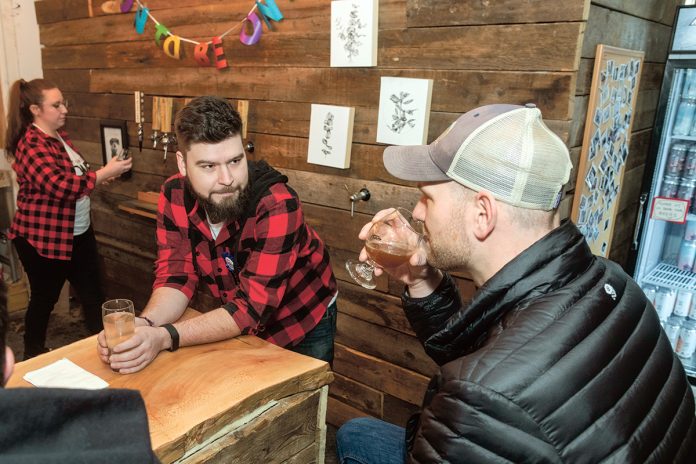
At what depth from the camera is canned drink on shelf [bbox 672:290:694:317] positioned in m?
2.60

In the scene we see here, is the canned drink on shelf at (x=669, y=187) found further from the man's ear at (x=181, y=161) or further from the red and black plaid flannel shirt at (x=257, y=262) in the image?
the man's ear at (x=181, y=161)

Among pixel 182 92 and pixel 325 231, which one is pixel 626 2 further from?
pixel 182 92

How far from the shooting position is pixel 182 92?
3.25 metres

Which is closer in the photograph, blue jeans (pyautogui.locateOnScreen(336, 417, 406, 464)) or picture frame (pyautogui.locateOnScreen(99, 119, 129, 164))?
blue jeans (pyautogui.locateOnScreen(336, 417, 406, 464))

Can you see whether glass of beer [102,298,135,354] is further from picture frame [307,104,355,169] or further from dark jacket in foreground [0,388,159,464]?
picture frame [307,104,355,169]

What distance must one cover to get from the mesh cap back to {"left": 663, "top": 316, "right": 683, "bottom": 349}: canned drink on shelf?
190 cm

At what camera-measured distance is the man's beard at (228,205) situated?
1.85m

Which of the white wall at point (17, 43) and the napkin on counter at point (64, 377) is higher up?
the white wall at point (17, 43)

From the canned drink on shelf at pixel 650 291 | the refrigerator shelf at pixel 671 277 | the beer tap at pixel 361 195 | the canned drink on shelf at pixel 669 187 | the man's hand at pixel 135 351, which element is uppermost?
the canned drink on shelf at pixel 669 187

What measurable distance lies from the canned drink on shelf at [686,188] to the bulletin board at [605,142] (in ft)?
0.88

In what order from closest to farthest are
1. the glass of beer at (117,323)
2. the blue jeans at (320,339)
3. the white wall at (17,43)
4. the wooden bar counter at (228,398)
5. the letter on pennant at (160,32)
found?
the wooden bar counter at (228,398)
the glass of beer at (117,323)
the blue jeans at (320,339)
the letter on pennant at (160,32)
the white wall at (17,43)

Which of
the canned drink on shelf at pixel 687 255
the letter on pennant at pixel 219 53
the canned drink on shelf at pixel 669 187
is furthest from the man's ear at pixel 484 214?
the letter on pennant at pixel 219 53

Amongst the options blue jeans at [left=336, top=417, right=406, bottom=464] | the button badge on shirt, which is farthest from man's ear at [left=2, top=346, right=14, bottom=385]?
the button badge on shirt

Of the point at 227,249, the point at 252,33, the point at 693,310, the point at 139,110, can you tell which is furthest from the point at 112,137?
the point at 693,310
